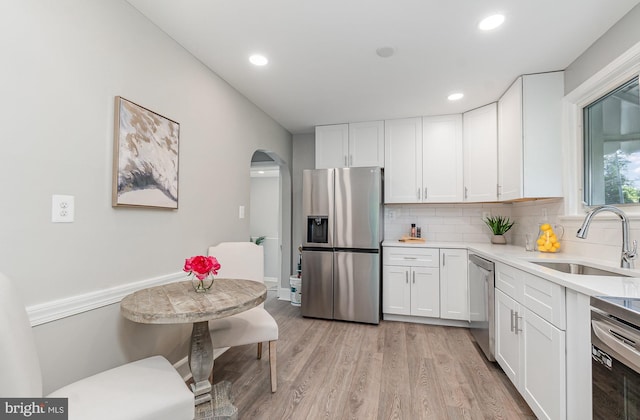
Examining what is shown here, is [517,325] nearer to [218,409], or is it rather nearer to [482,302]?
[482,302]

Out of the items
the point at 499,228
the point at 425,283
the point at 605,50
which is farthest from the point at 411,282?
the point at 605,50

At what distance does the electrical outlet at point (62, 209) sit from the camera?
1.32 meters

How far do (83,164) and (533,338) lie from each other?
2665 millimetres

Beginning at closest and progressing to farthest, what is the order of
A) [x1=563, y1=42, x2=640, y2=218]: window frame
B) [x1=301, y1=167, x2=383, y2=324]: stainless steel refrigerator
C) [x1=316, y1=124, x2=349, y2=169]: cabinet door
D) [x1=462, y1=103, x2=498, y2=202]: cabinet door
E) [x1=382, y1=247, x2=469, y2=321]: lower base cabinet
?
[x1=563, y1=42, x2=640, y2=218]: window frame < [x1=462, y1=103, x2=498, y2=202]: cabinet door < [x1=382, y1=247, x2=469, y2=321]: lower base cabinet < [x1=301, y1=167, x2=383, y2=324]: stainless steel refrigerator < [x1=316, y1=124, x2=349, y2=169]: cabinet door

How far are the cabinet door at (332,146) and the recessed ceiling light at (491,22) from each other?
6.79 feet

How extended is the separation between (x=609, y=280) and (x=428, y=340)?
182 cm

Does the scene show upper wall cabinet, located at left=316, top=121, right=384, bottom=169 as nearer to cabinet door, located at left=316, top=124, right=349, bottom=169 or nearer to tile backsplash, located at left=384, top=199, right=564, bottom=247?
cabinet door, located at left=316, top=124, right=349, bottom=169

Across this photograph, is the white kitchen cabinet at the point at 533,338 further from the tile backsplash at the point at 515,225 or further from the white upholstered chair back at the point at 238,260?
the white upholstered chair back at the point at 238,260

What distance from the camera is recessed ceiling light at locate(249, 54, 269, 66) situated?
2252 millimetres

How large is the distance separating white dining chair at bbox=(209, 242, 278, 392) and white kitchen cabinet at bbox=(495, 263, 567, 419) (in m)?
1.59

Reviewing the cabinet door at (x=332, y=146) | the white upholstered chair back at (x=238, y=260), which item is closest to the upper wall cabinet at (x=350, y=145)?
the cabinet door at (x=332, y=146)

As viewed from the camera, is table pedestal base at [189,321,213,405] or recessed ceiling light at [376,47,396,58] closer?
table pedestal base at [189,321,213,405]

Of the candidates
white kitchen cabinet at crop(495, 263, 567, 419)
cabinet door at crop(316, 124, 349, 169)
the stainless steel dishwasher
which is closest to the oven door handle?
white kitchen cabinet at crop(495, 263, 567, 419)

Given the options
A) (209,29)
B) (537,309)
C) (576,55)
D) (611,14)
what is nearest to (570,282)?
(537,309)
